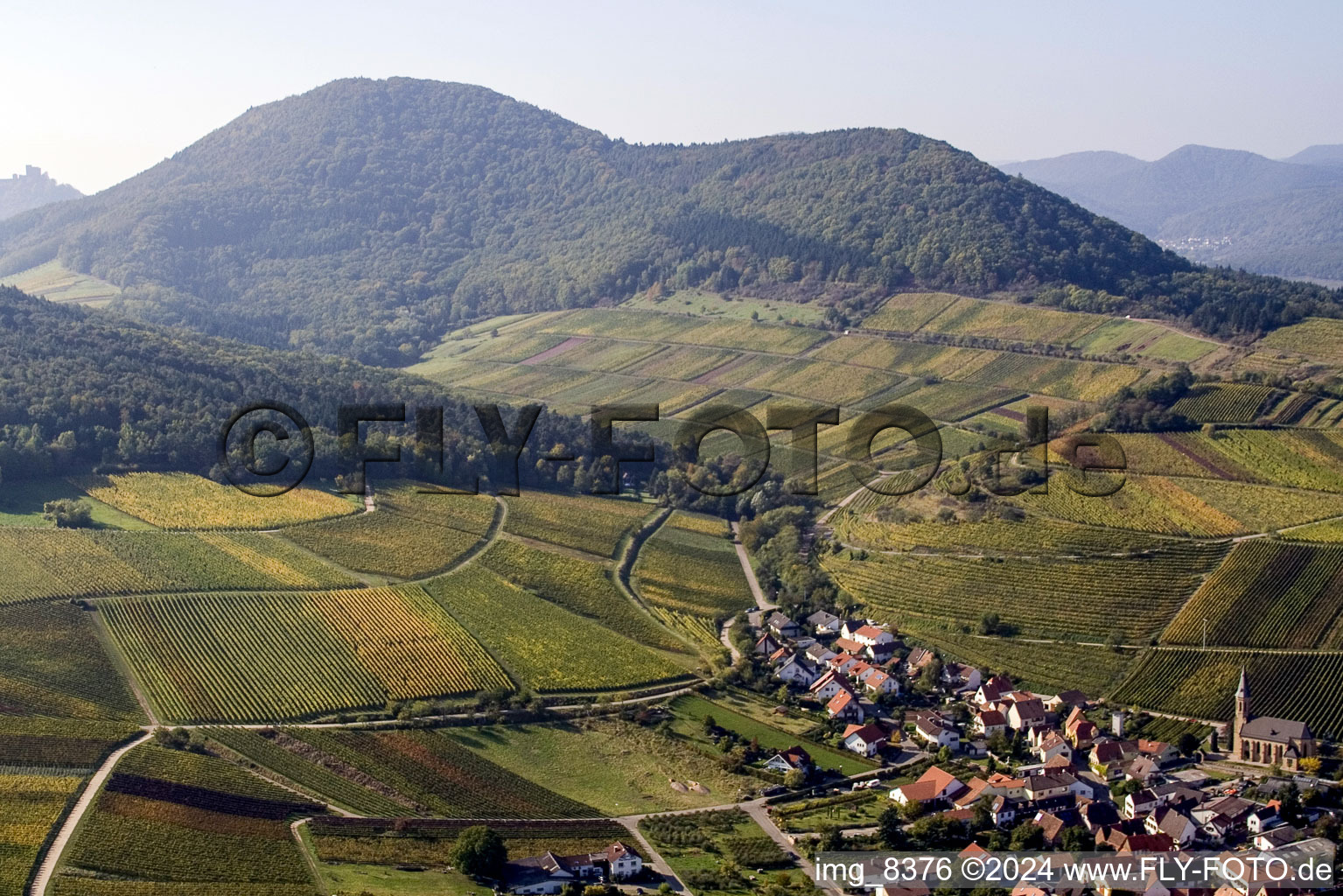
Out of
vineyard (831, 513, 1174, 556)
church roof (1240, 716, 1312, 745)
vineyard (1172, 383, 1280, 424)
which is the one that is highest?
vineyard (1172, 383, 1280, 424)

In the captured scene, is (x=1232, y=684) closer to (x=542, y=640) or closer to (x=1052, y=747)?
(x=1052, y=747)

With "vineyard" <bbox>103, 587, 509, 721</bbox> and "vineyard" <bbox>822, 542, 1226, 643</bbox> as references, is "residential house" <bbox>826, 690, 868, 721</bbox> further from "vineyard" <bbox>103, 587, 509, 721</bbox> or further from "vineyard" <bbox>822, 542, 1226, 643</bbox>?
"vineyard" <bbox>103, 587, 509, 721</bbox>

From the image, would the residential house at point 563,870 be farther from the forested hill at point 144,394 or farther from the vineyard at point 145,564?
the forested hill at point 144,394

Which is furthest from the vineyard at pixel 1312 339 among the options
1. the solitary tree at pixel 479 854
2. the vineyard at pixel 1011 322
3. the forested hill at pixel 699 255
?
the solitary tree at pixel 479 854

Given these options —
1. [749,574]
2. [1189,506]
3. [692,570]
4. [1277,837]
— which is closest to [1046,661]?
[1189,506]

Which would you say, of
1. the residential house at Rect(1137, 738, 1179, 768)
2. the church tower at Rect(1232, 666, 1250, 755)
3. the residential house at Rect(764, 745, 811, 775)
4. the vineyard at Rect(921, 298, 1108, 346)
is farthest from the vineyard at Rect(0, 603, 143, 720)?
the vineyard at Rect(921, 298, 1108, 346)
